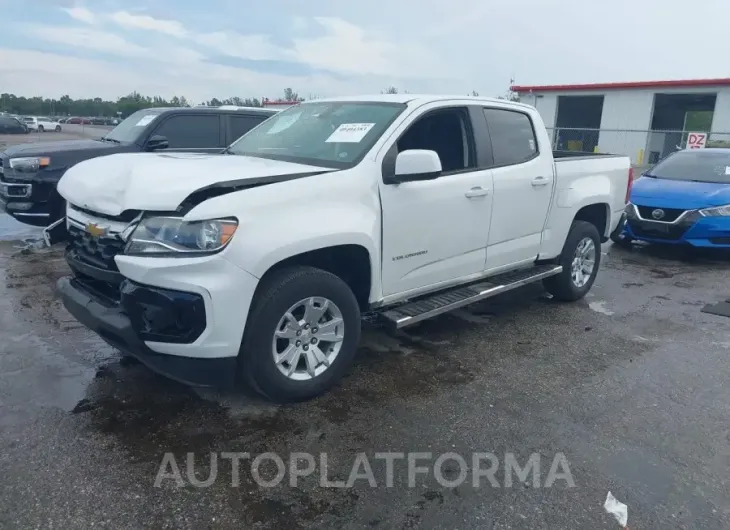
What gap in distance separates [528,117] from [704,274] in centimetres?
391

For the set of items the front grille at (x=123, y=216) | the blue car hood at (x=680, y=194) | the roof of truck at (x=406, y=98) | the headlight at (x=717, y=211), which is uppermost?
the roof of truck at (x=406, y=98)

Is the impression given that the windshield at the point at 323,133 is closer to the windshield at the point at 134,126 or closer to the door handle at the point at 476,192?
the door handle at the point at 476,192

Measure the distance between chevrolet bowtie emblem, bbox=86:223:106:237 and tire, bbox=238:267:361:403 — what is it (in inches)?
39.4

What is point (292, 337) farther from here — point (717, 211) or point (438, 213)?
point (717, 211)

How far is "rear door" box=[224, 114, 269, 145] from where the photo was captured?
8.50m

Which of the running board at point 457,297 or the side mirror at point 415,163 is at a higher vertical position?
the side mirror at point 415,163

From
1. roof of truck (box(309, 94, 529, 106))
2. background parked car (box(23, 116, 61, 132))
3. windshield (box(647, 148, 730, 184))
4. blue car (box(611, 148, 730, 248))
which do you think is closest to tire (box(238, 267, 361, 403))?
roof of truck (box(309, 94, 529, 106))

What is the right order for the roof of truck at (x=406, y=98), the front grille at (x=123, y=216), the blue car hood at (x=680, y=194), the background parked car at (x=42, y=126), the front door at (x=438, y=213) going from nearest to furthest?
the front grille at (x=123, y=216) → the front door at (x=438, y=213) → the roof of truck at (x=406, y=98) → the blue car hood at (x=680, y=194) → the background parked car at (x=42, y=126)

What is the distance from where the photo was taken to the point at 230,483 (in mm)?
2992

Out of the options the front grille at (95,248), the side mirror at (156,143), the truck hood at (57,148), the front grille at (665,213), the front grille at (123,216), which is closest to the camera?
the front grille at (123,216)

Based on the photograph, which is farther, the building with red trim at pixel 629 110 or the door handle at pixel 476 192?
the building with red trim at pixel 629 110

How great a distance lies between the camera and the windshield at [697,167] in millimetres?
8984

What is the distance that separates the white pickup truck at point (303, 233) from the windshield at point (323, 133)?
2cm

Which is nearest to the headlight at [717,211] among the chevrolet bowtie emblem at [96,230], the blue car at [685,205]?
the blue car at [685,205]
